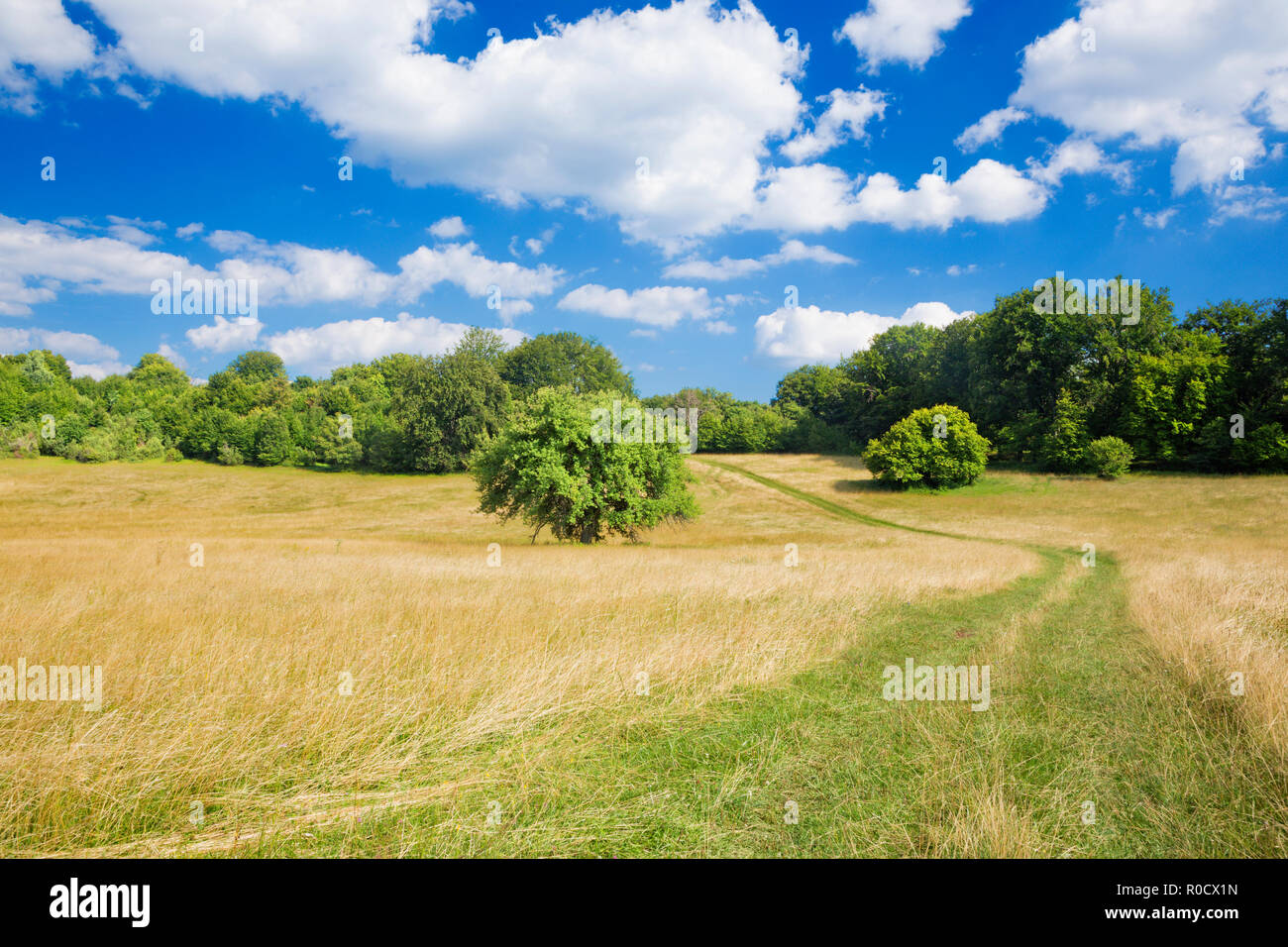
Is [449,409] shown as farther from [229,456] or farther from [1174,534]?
[1174,534]

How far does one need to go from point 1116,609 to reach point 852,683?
31.8 ft

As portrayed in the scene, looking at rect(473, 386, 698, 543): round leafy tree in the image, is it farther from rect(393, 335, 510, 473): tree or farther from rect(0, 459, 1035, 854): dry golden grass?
rect(393, 335, 510, 473): tree

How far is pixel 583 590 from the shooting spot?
1212 cm

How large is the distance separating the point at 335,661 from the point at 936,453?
61724 mm

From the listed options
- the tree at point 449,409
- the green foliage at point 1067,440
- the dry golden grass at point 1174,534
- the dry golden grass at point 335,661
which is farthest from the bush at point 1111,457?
the tree at point 449,409

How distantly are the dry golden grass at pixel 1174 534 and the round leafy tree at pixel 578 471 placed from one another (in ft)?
66.1

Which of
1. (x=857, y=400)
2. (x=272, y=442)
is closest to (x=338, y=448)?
(x=272, y=442)

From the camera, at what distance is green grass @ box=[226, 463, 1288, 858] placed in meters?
4.09

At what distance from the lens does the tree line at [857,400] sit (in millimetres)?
57219

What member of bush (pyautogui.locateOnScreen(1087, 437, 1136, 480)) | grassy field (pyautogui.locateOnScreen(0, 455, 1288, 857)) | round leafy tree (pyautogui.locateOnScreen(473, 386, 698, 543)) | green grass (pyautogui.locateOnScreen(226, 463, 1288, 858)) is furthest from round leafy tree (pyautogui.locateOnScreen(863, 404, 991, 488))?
green grass (pyautogui.locateOnScreen(226, 463, 1288, 858))

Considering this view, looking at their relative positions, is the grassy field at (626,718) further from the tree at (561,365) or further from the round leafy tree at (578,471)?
the tree at (561,365)
